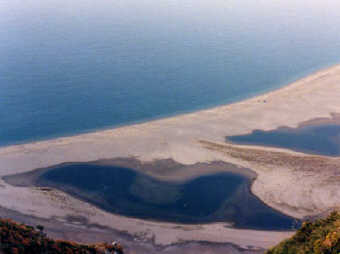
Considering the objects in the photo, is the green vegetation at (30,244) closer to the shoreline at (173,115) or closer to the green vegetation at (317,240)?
the green vegetation at (317,240)

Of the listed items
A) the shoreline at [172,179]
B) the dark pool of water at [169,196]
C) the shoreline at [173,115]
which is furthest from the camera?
the shoreline at [173,115]

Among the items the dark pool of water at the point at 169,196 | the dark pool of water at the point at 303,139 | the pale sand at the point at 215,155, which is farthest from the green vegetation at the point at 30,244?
the dark pool of water at the point at 303,139

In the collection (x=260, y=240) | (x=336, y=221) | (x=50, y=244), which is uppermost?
(x=336, y=221)

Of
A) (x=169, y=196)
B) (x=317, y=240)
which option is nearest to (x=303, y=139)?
(x=169, y=196)

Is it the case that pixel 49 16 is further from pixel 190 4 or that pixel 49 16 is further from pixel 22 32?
pixel 190 4

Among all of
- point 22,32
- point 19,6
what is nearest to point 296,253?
point 22,32

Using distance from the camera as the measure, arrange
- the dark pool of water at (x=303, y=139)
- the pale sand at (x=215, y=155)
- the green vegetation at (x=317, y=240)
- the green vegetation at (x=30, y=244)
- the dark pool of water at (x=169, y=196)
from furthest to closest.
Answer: the dark pool of water at (x=303, y=139) → the dark pool of water at (x=169, y=196) → the pale sand at (x=215, y=155) → the green vegetation at (x=30, y=244) → the green vegetation at (x=317, y=240)
